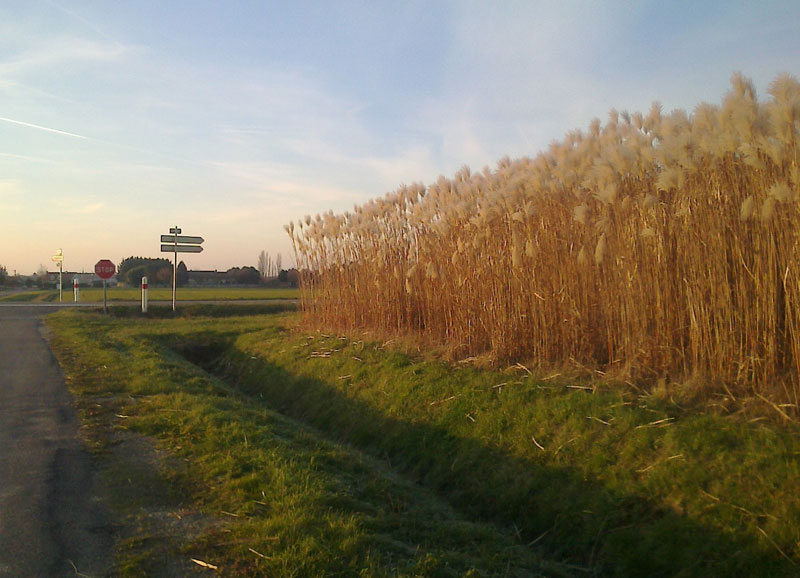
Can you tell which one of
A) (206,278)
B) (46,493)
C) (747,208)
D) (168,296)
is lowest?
(46,493)

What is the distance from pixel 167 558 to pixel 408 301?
855 cm

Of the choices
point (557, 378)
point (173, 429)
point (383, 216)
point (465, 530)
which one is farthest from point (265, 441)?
point (383, 216)

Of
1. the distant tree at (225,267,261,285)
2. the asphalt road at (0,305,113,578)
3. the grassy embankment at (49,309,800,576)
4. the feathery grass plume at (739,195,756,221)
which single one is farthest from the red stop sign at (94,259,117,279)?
the distant tree at (225,267,261,285)

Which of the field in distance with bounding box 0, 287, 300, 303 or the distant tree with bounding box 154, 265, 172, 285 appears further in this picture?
the distant tree with bounding box 154, 265, 172, 285

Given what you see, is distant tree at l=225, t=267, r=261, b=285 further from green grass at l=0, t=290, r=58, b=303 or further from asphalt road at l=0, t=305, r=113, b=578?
asphalt road at l=0, t=305, r=113, b=578

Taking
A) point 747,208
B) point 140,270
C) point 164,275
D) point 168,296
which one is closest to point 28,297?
point 168,296

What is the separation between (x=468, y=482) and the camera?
6.78 m

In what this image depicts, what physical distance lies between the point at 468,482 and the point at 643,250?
306cm

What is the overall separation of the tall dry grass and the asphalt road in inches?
203

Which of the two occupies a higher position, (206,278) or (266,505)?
(206,278)

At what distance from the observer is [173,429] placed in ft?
25.7

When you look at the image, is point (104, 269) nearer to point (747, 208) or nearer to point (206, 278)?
point (747, 208)

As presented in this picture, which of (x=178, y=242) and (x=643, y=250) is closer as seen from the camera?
(x=643, y=250)

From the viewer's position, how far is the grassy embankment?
178 inches
